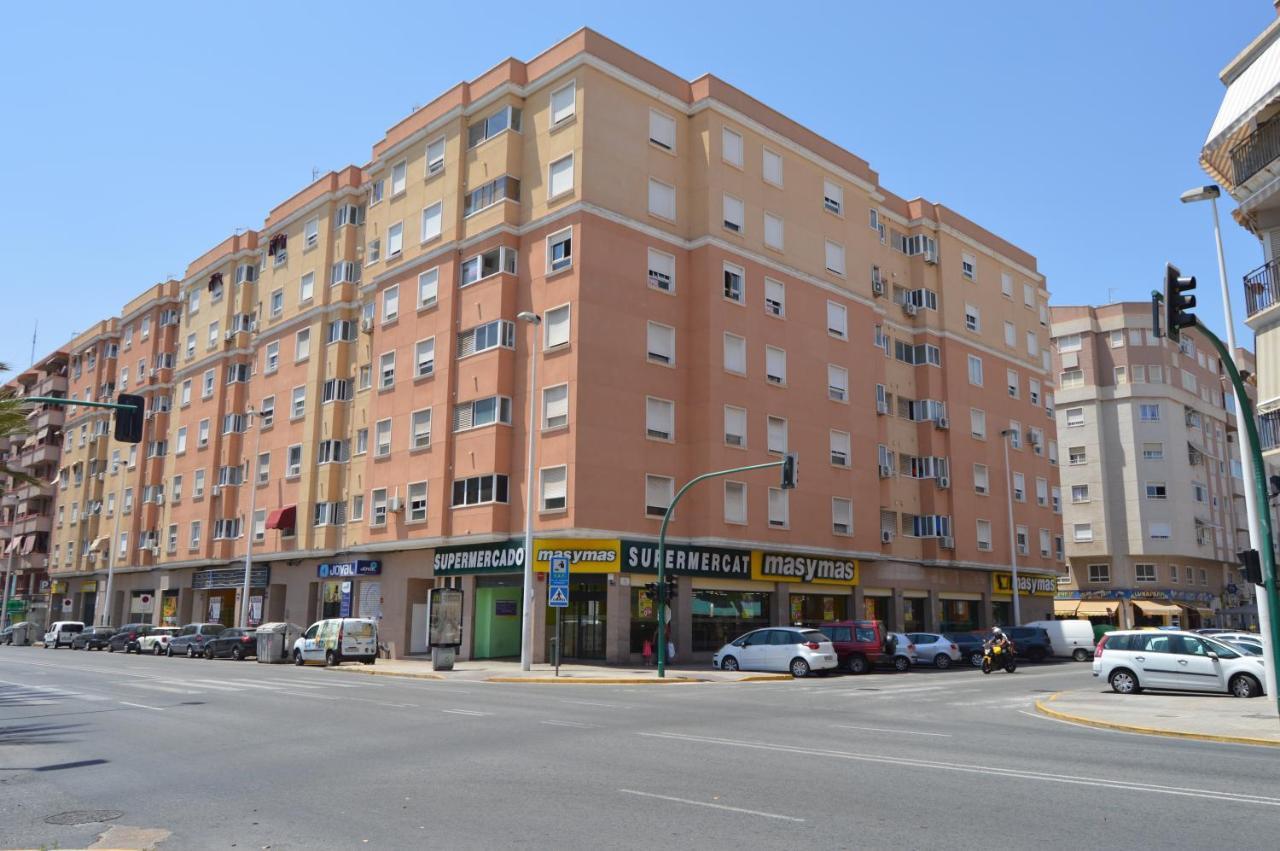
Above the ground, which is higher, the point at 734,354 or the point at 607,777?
the point at 734,354

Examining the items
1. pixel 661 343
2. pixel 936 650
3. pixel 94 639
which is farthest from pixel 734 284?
pixel 94 639

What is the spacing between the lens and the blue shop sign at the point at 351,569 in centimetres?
4266

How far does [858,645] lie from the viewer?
34.2 meters

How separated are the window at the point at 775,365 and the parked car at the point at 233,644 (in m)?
25.2

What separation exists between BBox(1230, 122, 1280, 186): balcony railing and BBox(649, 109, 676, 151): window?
2076 centimetres

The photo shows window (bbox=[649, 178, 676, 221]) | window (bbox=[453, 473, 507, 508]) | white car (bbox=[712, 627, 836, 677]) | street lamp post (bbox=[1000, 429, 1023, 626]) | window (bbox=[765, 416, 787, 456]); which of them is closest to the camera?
white car (bbox=[712, 627, 836, 677])

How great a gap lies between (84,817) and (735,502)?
30855 millimetres

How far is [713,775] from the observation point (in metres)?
10.8

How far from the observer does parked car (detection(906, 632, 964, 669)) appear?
38.2m

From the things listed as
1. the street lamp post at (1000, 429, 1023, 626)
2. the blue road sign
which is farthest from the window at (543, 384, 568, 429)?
the street lamp post at (1000, 429, 1023, 626)

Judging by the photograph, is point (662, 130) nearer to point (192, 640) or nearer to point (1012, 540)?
point (1012, 540)

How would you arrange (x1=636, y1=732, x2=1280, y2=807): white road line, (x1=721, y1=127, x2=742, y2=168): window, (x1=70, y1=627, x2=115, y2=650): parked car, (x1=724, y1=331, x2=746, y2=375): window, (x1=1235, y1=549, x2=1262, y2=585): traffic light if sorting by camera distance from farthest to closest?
(x1=70, y1=627, x2=115, y2=650): parked car, (x1=721, y1=127, x2=742, y2=168): window, (x1=724, y1=331, x2=746, y2=375): window, (x1=1235, y1=549, x2=1262, y2=585): traffic light, (x1=636, y1=732, x2=1280, y2=807): white road line

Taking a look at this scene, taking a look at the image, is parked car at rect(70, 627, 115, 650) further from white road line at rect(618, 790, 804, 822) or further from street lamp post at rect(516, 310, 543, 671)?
white road line at rect(618, 790, 804, 822)

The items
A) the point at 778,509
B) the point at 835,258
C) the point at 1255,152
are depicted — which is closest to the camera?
the point at 1255,152
